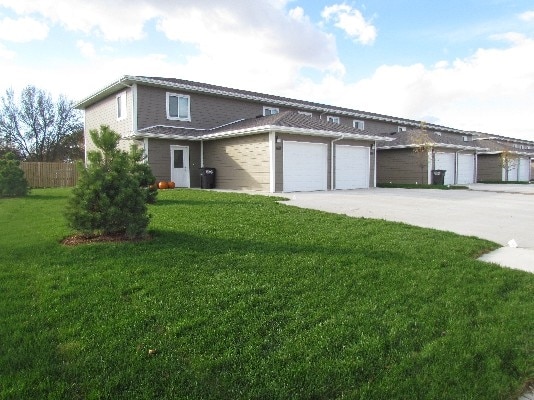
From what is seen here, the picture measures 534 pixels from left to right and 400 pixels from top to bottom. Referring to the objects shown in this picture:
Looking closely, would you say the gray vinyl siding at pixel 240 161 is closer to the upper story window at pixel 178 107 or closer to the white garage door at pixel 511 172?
the upper story window at pixel 178 107

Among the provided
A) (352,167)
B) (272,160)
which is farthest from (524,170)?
(272,160)

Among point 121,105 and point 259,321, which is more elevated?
point 121,105

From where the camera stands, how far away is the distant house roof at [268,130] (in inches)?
639

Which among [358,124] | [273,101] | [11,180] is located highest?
[273,101]

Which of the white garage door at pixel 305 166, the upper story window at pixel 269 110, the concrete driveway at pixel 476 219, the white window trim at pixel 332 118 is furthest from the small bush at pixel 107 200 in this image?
the white window trim at pixel 332 118

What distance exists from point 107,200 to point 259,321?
358cm

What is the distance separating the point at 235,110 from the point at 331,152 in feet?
22.1

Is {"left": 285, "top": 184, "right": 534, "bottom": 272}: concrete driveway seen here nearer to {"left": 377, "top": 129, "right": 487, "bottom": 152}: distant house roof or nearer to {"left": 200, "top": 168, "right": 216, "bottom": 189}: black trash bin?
{"left": 200, "top": 168, "right": 216, "bottom": 189}: black trash bin

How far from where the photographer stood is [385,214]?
385 inches

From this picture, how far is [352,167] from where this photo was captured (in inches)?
779

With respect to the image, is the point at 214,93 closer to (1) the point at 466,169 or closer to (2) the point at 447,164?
(2) the point at 447,164

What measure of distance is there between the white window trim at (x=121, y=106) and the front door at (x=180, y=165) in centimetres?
305

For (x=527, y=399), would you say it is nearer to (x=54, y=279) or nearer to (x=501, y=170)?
(x=54, y=279)

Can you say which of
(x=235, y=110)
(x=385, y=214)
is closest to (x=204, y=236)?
(x=385, y=214)
